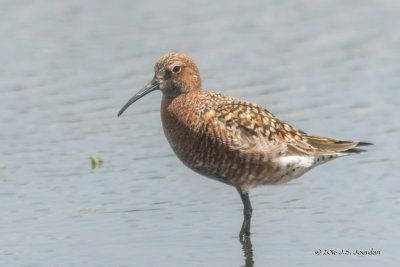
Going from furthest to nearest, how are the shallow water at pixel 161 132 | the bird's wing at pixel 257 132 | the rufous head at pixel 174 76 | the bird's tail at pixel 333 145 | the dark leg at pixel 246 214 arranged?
the bird's tail at pixel 333 145 < the rufous head at pixel 174 76 < the dark leg at pixel 246 214 < the bird's wing at pixel 257 132 < the shallow water at pixel 161 132

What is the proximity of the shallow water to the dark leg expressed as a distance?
12 centimetres

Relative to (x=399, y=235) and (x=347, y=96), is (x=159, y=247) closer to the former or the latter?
(x=399, y=235)

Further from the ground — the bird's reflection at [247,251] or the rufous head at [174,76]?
the rufous head at [174,76]

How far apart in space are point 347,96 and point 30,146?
4.55 metres

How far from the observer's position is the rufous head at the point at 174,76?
517 inches

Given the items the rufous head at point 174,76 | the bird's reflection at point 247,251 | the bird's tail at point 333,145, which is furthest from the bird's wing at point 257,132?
the bird's reflection at point 247,251

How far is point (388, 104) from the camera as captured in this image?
16.5m

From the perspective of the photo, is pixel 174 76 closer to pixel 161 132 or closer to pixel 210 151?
pixel 210 151

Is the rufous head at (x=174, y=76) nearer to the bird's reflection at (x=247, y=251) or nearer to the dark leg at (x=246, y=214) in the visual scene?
the dark leg at (x=246, y=214)

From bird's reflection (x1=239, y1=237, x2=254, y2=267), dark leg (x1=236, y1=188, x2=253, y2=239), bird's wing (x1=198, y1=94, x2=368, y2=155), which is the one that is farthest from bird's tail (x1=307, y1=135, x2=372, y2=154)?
bird's reflection (x1=239, y1=237, x2=254, y2=267)

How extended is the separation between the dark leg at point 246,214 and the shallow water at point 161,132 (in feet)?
0.41

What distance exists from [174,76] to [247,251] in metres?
2.13

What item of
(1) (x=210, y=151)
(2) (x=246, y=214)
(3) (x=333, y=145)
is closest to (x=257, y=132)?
(1) (x=210, y=151)

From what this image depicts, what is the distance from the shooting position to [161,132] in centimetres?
1612
